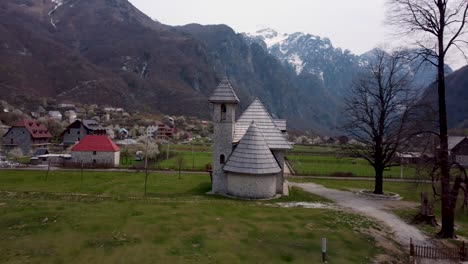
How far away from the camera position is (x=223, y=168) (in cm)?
2738

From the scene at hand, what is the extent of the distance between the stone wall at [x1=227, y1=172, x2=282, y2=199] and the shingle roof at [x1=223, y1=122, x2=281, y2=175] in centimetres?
60

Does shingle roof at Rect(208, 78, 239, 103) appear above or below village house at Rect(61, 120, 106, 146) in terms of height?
above

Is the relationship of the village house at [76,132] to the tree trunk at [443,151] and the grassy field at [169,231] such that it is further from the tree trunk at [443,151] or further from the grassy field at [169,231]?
the tree trunk at [443,151]

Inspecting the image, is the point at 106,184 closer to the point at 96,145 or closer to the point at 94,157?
the point at 94,157

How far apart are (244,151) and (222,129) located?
304cm

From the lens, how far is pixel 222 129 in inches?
1133

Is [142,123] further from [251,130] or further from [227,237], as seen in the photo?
[227,237]

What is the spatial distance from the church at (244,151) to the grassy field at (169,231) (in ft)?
6.98

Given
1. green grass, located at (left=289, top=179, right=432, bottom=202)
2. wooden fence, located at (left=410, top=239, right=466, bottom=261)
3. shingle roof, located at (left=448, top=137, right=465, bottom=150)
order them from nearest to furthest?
wooden fence, located at (left=410, top=239, right=466, bottom=261) < green grass, located at (left=289, top=179, right=432, bottom=202) < shingle roof, located at (left=448, top=137, right=465, bottom=150)

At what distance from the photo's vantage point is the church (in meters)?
26.5

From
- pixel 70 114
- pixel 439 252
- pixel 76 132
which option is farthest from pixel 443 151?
pixel 70 114

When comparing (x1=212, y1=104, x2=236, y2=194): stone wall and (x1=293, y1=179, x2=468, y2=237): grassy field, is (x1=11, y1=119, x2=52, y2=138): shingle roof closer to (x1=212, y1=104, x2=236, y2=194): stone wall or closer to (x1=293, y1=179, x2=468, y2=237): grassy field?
(x1=212, y1=104, x2=236, y2=194): stone wall

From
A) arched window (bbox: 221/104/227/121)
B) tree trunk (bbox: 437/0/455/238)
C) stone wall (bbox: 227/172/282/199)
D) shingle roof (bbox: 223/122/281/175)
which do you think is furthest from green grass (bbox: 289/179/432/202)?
arched window (bbox: 221/104/227/121)

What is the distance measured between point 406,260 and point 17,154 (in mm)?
64298
